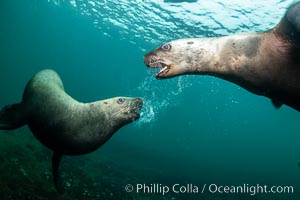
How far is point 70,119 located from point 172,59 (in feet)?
7.41

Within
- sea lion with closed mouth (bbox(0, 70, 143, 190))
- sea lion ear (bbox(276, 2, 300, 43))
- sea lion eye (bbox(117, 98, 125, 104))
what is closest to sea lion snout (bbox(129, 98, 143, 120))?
sea lion with closed mouth (bbox(0, 70, 143, 190))

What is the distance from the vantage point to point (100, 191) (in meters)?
9.31

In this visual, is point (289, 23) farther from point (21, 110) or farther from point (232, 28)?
point (232, 28)

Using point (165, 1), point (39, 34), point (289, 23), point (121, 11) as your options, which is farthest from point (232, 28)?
point (39, 34)

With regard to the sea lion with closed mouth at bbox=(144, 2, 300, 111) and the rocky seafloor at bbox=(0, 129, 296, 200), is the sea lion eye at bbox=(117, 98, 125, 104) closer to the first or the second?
the sea lion with closed mouth at bbox=(144, 2, 300, 111)

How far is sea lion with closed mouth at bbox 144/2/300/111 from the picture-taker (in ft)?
11.2

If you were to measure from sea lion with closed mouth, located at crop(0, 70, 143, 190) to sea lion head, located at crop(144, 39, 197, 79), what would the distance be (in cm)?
130

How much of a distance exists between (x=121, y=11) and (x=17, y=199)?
19.7 m

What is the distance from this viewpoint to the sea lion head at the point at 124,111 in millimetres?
5098

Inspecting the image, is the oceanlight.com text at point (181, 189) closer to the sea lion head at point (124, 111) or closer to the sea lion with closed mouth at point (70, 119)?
the sea lion with closed mouth at point (70, 119)

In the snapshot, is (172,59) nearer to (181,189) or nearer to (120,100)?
(120,100)

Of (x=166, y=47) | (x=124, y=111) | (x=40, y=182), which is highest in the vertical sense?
(x=166, y=47)

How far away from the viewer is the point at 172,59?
3.90m

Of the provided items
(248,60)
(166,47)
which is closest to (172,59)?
(166,47)
